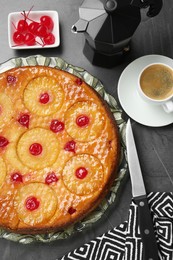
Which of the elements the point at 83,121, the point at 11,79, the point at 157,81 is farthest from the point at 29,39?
the point at 157,81

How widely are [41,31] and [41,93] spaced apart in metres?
0.28

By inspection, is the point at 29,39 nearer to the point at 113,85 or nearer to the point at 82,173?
the point at 113,85

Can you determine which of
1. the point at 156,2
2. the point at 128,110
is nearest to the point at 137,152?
the point at 128,110

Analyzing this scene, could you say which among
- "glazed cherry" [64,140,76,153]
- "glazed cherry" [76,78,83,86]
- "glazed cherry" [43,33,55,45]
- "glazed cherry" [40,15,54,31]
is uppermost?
"glazed cherry" [40,15,54,31]

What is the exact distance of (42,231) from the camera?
196 centimetres

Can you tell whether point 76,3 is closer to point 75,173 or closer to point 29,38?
point 29,38

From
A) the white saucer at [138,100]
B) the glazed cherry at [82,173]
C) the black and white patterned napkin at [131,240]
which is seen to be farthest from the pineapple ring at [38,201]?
the white saucer at [138,100]

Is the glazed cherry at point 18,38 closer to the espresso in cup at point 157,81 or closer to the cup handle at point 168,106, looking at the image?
the espresso in cup at point 157,81

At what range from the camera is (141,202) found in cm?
203

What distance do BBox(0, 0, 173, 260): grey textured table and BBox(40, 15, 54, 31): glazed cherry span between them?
0.07 m

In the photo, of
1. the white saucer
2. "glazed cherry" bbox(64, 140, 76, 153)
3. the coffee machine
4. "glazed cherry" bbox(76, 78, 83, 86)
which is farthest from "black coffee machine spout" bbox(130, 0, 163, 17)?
"glazed cherry" bbox(64, 140, 76, 153)

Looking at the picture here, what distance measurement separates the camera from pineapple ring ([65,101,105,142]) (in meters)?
1.98

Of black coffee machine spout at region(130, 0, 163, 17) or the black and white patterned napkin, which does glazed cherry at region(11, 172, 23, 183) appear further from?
black coffee machine spout at region(130, 0, 163, 17)

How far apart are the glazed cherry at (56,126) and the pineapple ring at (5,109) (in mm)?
161
